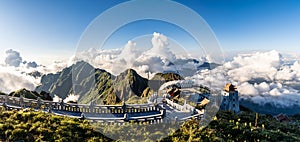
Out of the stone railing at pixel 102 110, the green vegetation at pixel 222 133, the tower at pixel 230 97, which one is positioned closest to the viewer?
the green vegetation at pixel 222 133

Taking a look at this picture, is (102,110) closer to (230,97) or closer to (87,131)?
(87,131)

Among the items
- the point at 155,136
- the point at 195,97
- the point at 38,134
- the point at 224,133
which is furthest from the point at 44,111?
the point at 195,97

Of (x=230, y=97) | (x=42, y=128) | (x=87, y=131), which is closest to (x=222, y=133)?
(x=87, y=131)

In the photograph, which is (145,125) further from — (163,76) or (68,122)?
(163,76)

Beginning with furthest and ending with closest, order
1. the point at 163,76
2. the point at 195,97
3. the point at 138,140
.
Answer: the point at 163,76 < the point at 195,97 < the point at 138,140

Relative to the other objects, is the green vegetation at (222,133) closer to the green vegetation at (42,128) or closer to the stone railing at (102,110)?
the stone railing at (102,110)

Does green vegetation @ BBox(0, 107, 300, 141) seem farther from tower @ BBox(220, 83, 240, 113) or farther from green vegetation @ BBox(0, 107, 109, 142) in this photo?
tower @ BBox(220, 83, 240, 113)

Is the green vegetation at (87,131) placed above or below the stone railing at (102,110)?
below

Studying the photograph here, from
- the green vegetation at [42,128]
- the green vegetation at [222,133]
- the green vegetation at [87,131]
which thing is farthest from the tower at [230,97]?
the green vegetation at [42,128]

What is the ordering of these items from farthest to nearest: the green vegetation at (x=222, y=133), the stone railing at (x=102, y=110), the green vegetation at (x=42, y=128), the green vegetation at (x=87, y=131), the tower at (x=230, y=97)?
1. the tower at (x=230, y=97)
2. the stone railing at (x=102, y=110)
3. the green vegetation at (x=222, y=133)
4. the green vegetation at (x=87, y=131)
5. the green vegetation at (x=42, y=128)

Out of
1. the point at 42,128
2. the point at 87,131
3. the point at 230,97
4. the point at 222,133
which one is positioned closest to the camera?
the point at 42,128

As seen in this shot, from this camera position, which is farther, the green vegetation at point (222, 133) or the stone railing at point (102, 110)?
the stone railing at point (102, 110)
